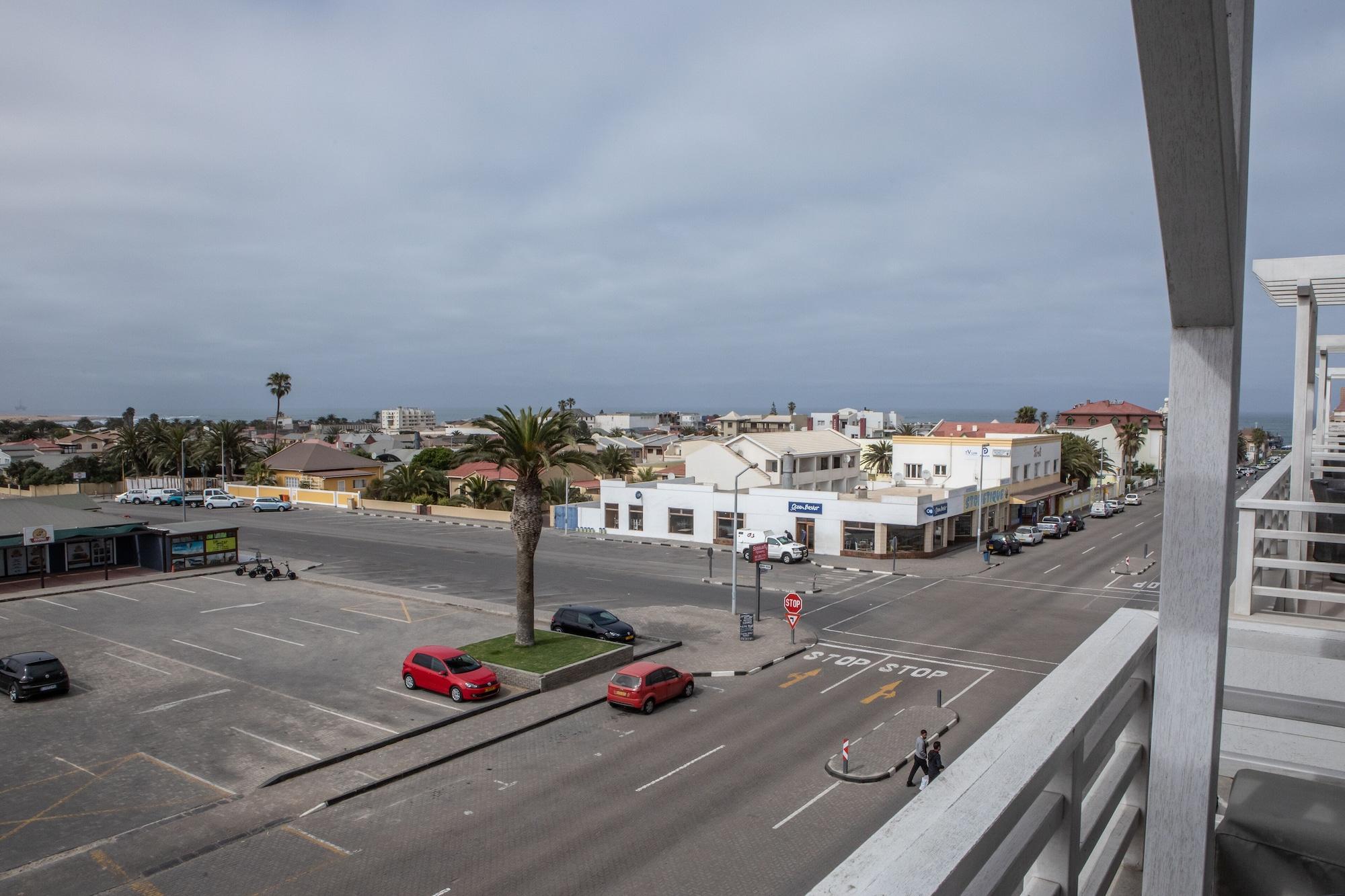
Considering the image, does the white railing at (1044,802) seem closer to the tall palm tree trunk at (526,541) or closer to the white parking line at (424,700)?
the white parking line at (424,700)

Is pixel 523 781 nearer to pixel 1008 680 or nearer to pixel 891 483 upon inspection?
pixel 1008 680

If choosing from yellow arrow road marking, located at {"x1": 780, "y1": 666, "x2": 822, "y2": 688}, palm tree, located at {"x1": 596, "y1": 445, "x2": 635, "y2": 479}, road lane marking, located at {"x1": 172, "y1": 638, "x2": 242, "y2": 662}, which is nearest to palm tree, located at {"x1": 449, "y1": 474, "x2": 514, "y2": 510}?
palm tree, located at {"x1": 596, "y1": 445, "x2": 635, "y2": 479}

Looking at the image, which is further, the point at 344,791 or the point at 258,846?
the point at 344,791

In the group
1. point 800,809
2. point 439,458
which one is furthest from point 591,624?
point 439,458

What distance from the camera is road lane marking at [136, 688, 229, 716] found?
833 inches

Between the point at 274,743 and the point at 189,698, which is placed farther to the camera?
the point at 189,698

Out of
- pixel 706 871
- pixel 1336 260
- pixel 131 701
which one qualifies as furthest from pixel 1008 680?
pixel 131 701

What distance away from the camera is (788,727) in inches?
790

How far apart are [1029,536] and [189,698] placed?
152 ft

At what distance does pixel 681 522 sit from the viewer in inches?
2167

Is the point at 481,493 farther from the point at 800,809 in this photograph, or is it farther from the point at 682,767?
the point at 800,809

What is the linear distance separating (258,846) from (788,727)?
11.4 meters

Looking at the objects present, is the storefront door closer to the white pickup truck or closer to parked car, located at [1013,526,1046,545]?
parked car, located at [1013,526,1046,545]

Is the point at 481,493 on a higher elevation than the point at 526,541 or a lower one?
lower
